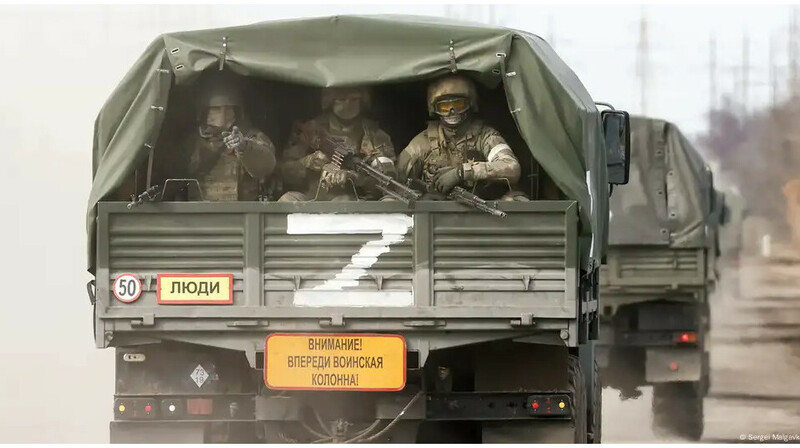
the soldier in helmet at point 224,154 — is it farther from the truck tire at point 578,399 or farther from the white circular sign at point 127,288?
the truck tire at point 578,399

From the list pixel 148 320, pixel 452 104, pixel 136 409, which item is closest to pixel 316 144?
pixel 452 104

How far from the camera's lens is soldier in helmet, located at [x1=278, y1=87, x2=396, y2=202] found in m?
10.5

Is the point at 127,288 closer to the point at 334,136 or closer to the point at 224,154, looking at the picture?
the point at 224,154

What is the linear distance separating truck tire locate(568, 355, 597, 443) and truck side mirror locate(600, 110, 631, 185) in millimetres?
1867

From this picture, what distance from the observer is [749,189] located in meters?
30.8

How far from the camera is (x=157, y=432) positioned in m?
10.1

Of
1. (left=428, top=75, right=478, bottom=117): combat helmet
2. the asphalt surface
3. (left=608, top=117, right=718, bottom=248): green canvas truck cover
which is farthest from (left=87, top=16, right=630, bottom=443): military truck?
(left=608, top=117, right=718, bottom=248): green canvas truck cover

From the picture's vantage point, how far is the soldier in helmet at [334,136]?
1046 centimetres

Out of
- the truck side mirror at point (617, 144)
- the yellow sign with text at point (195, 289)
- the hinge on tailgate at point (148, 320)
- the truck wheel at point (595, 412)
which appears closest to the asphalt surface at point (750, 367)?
the truck wheel at point (595, 412)

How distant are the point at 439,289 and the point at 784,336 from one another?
17.9 meters

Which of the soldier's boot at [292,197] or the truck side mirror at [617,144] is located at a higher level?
the truck side mirror at [617,144]

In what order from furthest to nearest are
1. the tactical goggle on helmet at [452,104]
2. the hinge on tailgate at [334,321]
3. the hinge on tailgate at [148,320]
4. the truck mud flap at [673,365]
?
the truck mud flap at [673,365] < the tactical goggle on helmet at [452,104] < the hinge on tailgate at [148,320] < the hinge on tailgate at [334,321]

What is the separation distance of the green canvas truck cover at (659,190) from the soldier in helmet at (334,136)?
17.5ft

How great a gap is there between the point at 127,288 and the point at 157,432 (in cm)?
91
